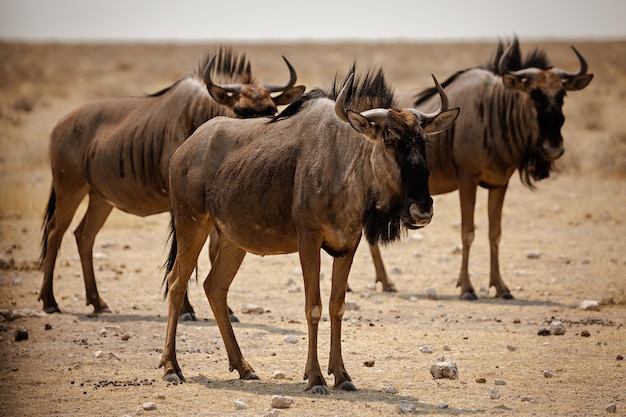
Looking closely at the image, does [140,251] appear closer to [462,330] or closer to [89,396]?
[462,330]

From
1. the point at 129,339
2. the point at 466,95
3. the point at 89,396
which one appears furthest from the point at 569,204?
the point at 89,396

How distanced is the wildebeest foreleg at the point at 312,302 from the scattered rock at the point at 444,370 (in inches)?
36.6

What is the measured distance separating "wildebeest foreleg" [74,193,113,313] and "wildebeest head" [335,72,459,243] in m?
4.61

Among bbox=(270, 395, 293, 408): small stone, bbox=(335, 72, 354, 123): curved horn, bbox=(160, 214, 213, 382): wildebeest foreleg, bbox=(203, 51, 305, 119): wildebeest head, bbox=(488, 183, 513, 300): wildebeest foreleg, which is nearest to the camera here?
bbox=(270, 395, 293, 408): small stone

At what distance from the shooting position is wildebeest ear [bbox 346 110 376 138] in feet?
22.7

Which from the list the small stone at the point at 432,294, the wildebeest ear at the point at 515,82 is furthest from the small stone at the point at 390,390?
the wildebeest ear at the point at 515,82

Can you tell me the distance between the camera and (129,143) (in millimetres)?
10867

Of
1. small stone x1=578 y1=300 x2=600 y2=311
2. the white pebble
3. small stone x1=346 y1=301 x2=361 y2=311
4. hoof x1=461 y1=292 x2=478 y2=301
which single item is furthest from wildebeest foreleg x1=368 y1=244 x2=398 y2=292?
the white pebble

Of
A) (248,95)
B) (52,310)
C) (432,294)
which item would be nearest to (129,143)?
(248,95)

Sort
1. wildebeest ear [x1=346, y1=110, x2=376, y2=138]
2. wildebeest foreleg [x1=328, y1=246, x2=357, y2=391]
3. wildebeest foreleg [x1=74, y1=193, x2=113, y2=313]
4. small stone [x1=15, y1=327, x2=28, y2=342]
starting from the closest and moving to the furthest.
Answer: wildebeest ear [x1=346, y1=110, x2=376, y2=138]
wildebeest foreleg [x1=328, y1=246, x2=357, y2=391]
small stone [x1=15, y1=327, x2=28, y2=342]
wildebeest foreleg [x1=74, y1=193, x2=113, y2=313]

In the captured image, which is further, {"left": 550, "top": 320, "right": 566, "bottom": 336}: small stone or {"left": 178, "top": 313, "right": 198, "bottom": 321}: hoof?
{"left": 178, "top": 313, "right": 198, "bottom": 321}: hoof

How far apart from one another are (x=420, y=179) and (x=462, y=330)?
10.6 feet

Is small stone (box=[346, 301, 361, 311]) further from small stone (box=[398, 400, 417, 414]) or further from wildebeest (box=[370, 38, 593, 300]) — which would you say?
small stone (box=[398, 400, 417, 414])

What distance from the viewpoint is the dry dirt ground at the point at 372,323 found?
7.13m
